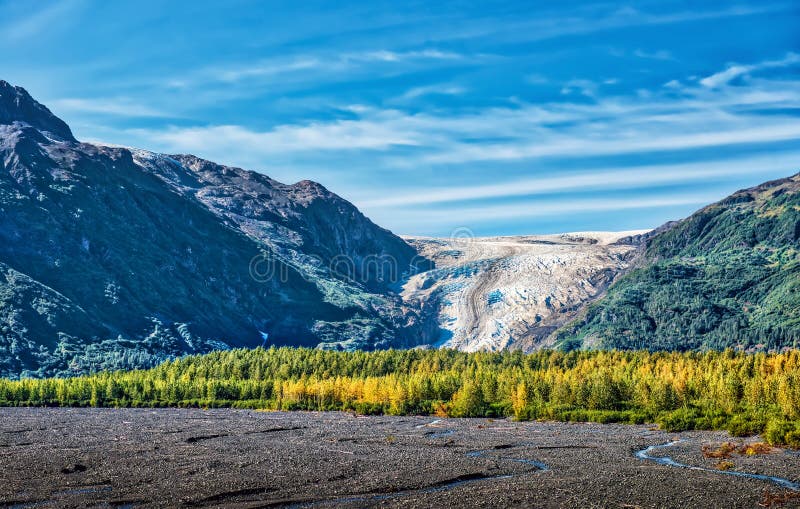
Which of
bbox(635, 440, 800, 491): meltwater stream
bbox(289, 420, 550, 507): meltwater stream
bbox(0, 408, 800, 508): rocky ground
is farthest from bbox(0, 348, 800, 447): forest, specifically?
bbox(289, 420, 550, 507): meltwater stream

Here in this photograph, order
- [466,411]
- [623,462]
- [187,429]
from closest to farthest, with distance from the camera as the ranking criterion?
[623,462] < [187,429] < [466,411]

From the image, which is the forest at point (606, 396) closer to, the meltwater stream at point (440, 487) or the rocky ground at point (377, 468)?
the rocky ground at point (377, 468)

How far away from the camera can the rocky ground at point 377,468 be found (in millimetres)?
59406

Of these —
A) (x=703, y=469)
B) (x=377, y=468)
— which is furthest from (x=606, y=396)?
(x=377, y=468)

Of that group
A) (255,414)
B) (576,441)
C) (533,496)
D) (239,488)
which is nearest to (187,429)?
(255,414)

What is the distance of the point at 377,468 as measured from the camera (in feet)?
250

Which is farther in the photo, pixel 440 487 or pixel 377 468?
pixel 377 468

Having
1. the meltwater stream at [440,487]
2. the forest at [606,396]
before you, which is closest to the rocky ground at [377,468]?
the meltwater stream at [440,487]

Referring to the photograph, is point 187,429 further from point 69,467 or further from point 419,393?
point 419,393

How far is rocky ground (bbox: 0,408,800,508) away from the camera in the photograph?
59.4m

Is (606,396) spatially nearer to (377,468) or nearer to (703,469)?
(703,469)

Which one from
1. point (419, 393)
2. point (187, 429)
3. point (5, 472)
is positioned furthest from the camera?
point (419, 393)

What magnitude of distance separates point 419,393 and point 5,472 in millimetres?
112522

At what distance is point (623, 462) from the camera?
3162 inches
